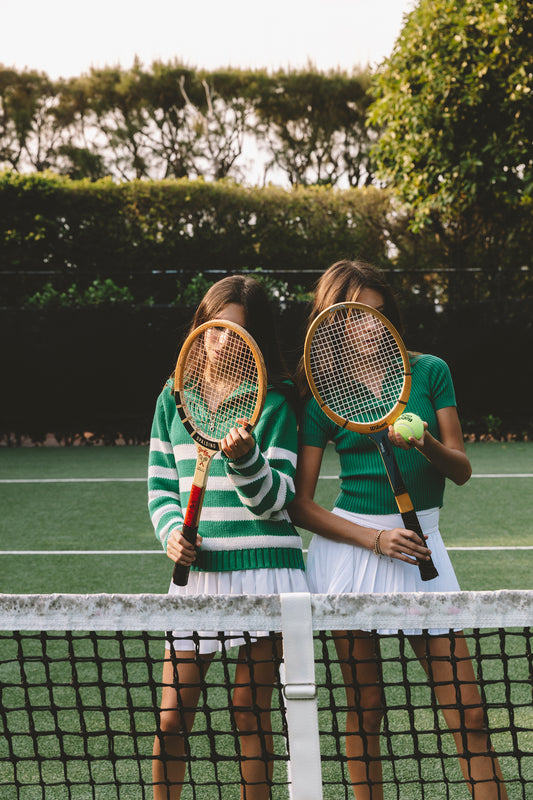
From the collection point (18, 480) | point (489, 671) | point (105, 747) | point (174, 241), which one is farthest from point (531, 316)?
point (105, 747)

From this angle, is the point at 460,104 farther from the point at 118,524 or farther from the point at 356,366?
the point at 356,366

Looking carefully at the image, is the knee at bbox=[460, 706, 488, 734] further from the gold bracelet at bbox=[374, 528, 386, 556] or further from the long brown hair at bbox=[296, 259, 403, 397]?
the long brown hair at bbox=[296, 259, 403, 397]

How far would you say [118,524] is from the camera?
601cm

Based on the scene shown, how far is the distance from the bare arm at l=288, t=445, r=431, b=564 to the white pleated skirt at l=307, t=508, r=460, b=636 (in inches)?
1.6

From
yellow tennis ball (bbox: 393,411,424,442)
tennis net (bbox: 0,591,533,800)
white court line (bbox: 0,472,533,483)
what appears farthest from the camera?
white court line (bbox: 0,472,533,483)

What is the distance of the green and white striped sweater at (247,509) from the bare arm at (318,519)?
0.05 metres

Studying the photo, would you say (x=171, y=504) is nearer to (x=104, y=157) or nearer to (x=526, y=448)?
(x=526, y=448)

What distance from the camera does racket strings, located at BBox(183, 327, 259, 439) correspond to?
2025 millimetres

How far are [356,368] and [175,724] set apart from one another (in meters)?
1.03

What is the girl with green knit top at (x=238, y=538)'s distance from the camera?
189 centimetres

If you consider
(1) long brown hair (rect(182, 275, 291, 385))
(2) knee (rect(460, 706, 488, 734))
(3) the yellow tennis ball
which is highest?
(1) long brown hair (rect(182, 275, 291, 385))

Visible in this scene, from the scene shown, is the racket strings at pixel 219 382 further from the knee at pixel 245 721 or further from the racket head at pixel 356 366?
the knee at pixel 245 721

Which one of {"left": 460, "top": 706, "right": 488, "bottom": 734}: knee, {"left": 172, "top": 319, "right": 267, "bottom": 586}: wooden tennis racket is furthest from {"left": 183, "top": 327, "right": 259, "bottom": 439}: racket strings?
{"left": 460, "top": 706, "right": 488, "bottom": 734}: knee

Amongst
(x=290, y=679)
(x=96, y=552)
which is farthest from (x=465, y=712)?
(x=96, y=552)
